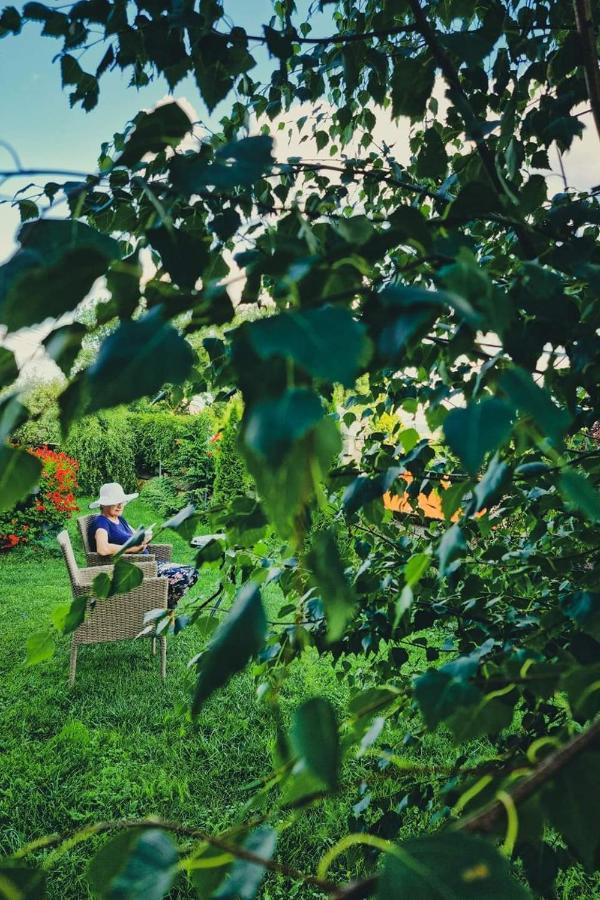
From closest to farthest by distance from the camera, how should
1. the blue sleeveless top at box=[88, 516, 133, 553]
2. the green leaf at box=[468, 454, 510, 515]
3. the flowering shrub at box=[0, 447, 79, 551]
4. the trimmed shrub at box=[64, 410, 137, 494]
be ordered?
the green leaf at box=[468, 454, 510, 515] < the blue sleeveless top at box=[88, 516, 133, 553] < the flowering shrub at box=[0, 447, 79, 551] < the trimmed shrub at box=[64, 410, 137, 494]

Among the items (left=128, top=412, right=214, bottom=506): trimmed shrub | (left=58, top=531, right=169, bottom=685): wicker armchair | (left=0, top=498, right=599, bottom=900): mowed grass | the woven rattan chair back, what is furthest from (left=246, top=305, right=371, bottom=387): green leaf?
(left=128, top=412, right=214, bottom=506): trimmed shrub

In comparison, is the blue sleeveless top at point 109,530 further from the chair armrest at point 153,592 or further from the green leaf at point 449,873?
the green leaf at point 449,873

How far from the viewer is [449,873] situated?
36 cm

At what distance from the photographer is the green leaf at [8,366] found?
49 cm

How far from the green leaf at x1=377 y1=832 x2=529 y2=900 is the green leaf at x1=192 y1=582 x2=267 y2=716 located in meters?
0.16

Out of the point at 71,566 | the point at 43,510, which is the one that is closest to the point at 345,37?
the point at 71,566

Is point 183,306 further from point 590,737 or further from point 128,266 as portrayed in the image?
point 590,737

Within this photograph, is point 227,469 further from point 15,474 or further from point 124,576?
point 15,474

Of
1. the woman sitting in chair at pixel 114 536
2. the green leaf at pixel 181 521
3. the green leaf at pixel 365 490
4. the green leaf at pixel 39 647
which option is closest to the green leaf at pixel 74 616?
the green leaf at pixel 39 647

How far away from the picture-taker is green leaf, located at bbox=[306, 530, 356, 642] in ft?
1.34

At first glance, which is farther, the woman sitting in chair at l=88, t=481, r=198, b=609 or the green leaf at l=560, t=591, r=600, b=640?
the woman sitting in chair at l=88, t=481, r=198, b=609

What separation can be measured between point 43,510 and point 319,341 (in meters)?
9.84

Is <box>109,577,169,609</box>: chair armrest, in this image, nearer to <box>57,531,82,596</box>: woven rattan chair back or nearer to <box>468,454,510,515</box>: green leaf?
<box>57,531,82,596</box>: woven rattan chair back

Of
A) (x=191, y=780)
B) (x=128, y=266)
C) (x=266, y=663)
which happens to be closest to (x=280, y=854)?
(x=191, y=780)
